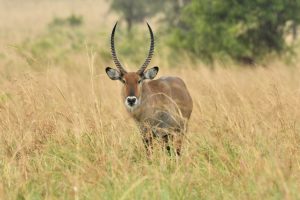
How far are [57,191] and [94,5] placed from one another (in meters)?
90.1

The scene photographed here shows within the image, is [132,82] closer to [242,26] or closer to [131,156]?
[131,156]

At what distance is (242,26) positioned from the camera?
16031 millimetres

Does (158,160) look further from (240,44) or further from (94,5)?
(94,5)

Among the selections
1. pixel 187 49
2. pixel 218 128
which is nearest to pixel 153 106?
pixel 218 128

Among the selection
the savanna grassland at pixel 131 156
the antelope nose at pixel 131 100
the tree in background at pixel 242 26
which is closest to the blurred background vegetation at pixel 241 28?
the tree in background at pixel 242 26

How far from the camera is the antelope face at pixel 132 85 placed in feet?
22.2

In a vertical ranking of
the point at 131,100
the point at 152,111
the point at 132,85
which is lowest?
the point at 152,111

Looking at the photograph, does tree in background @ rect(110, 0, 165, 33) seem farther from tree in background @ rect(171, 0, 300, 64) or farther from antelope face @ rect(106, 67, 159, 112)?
antelope face @ rect(106, 67, 159, 112)

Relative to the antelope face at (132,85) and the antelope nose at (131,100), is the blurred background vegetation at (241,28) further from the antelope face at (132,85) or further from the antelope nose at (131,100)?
the antelope nose at (131,100)

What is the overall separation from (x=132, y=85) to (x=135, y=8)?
123 ft

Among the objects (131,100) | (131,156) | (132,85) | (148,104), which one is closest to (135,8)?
(148,104)

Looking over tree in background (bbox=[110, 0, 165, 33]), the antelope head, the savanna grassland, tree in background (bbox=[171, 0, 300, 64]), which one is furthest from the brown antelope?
tree in background (bbox=[110, 0, 165, 33])

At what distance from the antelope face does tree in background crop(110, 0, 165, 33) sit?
3568 centimetres

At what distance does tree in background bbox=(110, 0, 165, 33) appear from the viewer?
42.7 metres
